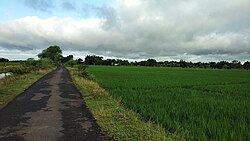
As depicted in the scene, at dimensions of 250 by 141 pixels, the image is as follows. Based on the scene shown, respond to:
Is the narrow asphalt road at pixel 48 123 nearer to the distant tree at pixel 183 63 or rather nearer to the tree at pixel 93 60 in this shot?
the tree at pixel 93 60

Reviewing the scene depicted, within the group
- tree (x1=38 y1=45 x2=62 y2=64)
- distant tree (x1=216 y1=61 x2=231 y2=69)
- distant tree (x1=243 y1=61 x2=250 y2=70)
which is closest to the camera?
tree (x1=38 y1=45 x2=62 y2=64)

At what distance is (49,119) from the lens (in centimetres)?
874

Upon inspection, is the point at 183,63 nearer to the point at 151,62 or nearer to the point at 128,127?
the point at 151,62

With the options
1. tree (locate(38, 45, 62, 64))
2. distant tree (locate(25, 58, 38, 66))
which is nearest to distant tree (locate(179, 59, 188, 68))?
tree (locate(38, 45, 62, 64))

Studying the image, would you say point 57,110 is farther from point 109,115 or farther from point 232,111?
point 232,111

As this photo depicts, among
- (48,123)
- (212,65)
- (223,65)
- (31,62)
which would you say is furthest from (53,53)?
(48,123)

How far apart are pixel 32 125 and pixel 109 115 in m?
2.85

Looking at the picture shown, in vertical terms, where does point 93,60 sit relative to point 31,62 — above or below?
below

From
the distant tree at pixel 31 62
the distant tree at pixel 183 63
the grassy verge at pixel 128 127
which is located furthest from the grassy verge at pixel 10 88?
the distant tree at pixel 183 63

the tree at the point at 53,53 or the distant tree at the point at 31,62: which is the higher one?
the tree at the point at 53,53

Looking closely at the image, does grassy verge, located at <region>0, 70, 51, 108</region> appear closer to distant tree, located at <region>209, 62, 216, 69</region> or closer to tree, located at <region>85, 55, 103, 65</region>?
tree, located at <region>85, 55, 103, 65</region>

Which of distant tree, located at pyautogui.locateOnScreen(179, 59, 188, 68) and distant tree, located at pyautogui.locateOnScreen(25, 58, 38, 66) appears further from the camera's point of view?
distant tree, located at pyautogui.locateOnScreen(179, 59, 188, 68)

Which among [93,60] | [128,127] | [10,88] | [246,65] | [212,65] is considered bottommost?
[212,65]

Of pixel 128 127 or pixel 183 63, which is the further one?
→ pixel 183 63
